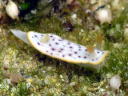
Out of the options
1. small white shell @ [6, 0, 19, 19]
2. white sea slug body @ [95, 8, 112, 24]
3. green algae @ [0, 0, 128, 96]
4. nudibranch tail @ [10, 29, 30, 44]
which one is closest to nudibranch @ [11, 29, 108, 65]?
nudibranch tail @ [10, 29, 30, 44]

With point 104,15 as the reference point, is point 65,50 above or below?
below

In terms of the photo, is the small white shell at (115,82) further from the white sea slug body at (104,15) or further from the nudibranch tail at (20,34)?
the nudibranch tail at (20,34)

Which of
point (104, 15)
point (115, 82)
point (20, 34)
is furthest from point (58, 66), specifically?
point (104, 15)

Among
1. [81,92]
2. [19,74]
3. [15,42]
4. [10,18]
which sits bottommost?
[81,92]

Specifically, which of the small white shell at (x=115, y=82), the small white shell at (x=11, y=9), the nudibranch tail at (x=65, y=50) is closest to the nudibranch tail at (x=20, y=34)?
the nudibranch tail at (x=65, y=50)

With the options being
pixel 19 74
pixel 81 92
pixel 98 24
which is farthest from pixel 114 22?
pixel 19 74

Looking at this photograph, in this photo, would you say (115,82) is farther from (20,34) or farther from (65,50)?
(20,34)

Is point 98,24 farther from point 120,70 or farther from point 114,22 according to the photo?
point 120,70
